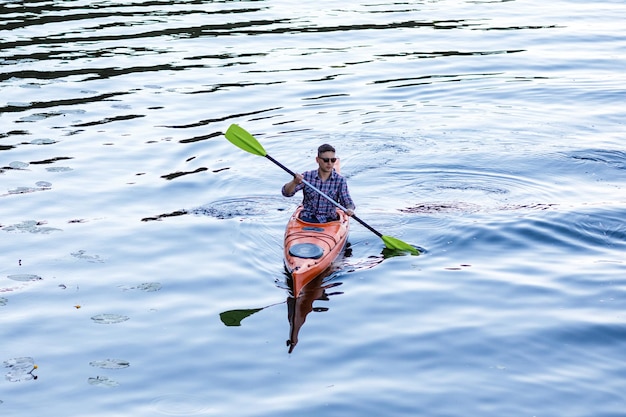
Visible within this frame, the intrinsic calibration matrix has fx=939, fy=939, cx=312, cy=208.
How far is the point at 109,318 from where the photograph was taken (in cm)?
1022

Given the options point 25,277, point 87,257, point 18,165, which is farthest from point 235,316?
point 18,165

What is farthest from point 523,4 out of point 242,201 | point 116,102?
point 242,201

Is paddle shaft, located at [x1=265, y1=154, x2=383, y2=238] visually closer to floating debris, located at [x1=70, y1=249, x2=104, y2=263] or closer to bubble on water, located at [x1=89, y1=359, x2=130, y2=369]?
floating debris, located at [x1=70, y1=249, x2=104, y2=263]

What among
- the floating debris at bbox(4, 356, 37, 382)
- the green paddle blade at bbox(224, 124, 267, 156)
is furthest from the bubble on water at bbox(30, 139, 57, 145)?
the floating debris at bbox(4, 356, 37, 382)

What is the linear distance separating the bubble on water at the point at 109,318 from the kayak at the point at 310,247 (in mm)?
1934

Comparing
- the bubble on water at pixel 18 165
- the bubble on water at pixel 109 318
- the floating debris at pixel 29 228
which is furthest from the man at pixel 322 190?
the bubble on water at pixel 18 165

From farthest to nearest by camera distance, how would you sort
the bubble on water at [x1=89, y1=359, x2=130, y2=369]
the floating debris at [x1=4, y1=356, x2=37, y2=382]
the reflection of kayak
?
the reflection of kayak, the bubble on water at [x1=89, y1=359, x2=130, y2=369], the floating debris at [x1=4, y1=356, x2=37, y2=382]

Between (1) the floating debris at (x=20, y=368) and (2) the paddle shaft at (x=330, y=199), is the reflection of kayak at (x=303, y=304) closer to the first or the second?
(2) the paddle shaft at (x=330, y=199)

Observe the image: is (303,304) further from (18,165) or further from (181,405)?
(18,165)

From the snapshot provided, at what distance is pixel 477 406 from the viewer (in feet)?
27.4

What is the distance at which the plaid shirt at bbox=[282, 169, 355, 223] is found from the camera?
38.9ft

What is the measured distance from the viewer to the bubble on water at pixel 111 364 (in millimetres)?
9188

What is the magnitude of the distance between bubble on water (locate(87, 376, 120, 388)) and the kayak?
2.50 metres

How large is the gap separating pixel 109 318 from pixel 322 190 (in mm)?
3214
